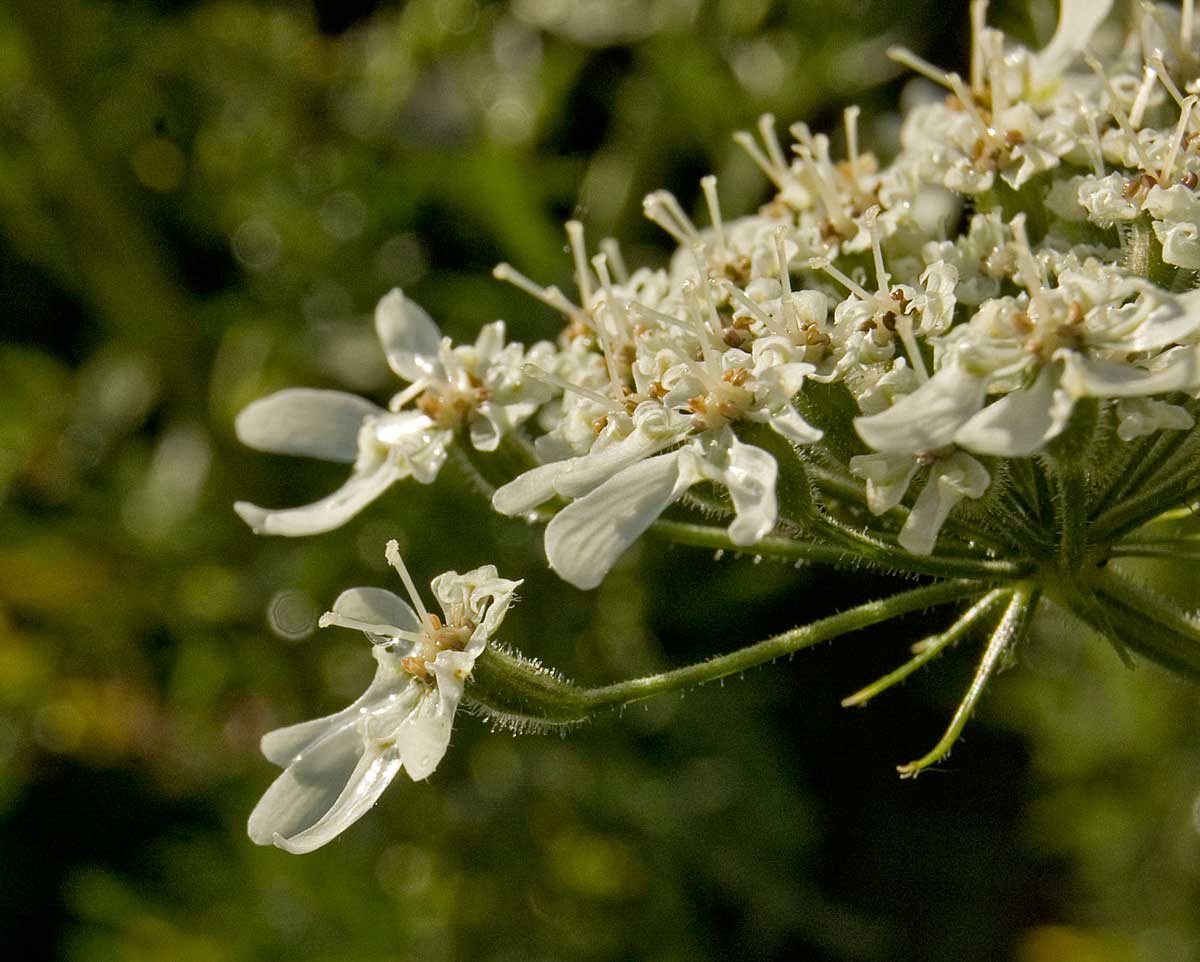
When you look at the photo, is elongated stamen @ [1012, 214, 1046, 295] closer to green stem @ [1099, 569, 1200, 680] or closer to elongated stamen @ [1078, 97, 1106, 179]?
elongated stamen @ [1078, 97, 1106, 179]

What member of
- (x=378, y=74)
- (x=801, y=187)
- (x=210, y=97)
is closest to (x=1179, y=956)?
(x=801, y=187)

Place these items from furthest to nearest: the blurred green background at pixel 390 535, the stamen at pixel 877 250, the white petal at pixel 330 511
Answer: the blurred green background at pixel 390 535 → the white petal at pixel 330 511 → the stamen at pixel 877 250

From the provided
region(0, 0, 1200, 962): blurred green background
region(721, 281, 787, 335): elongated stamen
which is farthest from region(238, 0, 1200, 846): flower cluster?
region(0, 0, 1200, 962): blurred green background

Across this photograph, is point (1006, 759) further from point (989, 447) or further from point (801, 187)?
point (989, 447)

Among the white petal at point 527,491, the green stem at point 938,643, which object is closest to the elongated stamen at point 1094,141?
the green stem at point 938,643

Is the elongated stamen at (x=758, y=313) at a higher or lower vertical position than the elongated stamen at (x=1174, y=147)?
lower

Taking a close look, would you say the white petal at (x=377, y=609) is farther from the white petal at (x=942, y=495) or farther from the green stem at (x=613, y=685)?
the white petal at (x=942, y=495)
